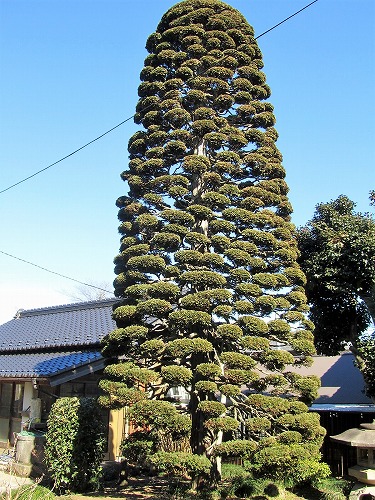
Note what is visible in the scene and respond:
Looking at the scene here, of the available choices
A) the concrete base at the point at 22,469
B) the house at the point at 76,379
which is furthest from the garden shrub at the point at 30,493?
the house at the point at 76,379

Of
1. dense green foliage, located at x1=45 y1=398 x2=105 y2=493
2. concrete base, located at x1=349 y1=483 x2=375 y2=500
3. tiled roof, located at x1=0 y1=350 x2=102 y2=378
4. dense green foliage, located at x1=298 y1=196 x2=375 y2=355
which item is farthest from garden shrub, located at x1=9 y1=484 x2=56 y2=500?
dense green foliage, located at x1=298 y1=196 x2=375 y2=355

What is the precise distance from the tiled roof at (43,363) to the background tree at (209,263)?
12.1 feet

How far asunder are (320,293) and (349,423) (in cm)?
424

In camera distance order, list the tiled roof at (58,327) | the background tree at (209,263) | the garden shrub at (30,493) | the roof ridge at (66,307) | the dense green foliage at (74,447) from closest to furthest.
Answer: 1. the garden shrub at (30,493)
2. the background tree at (209,263)
3. the dense green foliage at (74,447)
4. the tiled roof at (58,327)
5. the roof ridge at (66,307)

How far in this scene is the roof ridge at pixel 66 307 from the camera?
19.6 m

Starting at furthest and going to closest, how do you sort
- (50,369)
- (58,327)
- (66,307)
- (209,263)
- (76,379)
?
(66,307), (58,327), (76,379), (50,369), (209,263)

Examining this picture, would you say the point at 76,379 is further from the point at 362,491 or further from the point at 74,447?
the point at 362,491

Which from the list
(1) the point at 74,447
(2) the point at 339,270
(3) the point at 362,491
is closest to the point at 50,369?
(1) the point at 74,447

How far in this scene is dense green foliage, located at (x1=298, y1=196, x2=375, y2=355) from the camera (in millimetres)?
Answer: 11555

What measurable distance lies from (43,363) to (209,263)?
7.65 m

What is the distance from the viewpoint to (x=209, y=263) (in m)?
9.54

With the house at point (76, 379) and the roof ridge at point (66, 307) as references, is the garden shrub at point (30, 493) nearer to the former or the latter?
the house at point (76, 379)

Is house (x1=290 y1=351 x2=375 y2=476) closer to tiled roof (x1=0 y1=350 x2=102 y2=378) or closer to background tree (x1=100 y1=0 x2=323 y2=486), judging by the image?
background tree (x1=100 y1=0 x2=323 y2=486)

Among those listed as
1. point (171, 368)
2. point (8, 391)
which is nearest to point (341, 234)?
point (171, 368)
